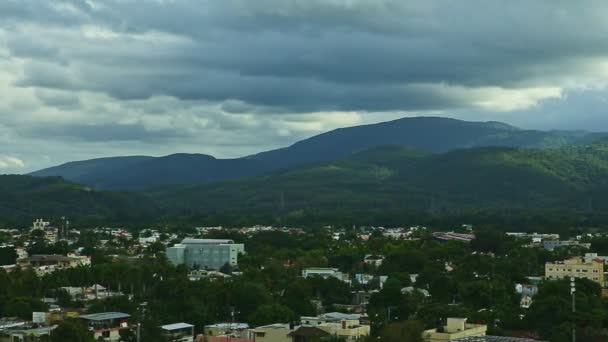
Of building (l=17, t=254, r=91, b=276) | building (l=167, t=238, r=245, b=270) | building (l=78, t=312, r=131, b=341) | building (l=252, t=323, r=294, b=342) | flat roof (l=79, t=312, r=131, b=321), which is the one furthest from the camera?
building (l=167, t=238, r=245, b=270)

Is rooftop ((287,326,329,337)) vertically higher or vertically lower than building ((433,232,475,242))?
lower

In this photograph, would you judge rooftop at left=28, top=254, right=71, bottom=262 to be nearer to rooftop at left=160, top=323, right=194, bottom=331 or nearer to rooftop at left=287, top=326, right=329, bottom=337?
rooftop at left=160, top=323, right=194, bottom=331

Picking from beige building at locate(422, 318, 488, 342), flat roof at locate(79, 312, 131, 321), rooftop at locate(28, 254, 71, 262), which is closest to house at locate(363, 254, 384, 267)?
rooftop at locate(28, 254, 71, 262)

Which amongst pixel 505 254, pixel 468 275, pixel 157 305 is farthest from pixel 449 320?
pixel 505 254

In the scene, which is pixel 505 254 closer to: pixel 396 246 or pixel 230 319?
pixel 396 246

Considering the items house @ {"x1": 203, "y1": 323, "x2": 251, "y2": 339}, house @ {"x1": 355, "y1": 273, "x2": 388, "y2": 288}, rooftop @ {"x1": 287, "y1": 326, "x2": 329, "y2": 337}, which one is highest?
rooftop @ {"x1": 287, "y1": 326, "x2": 329, "y2": 337}

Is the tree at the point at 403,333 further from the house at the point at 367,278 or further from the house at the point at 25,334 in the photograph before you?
the house at the point at 367,278
